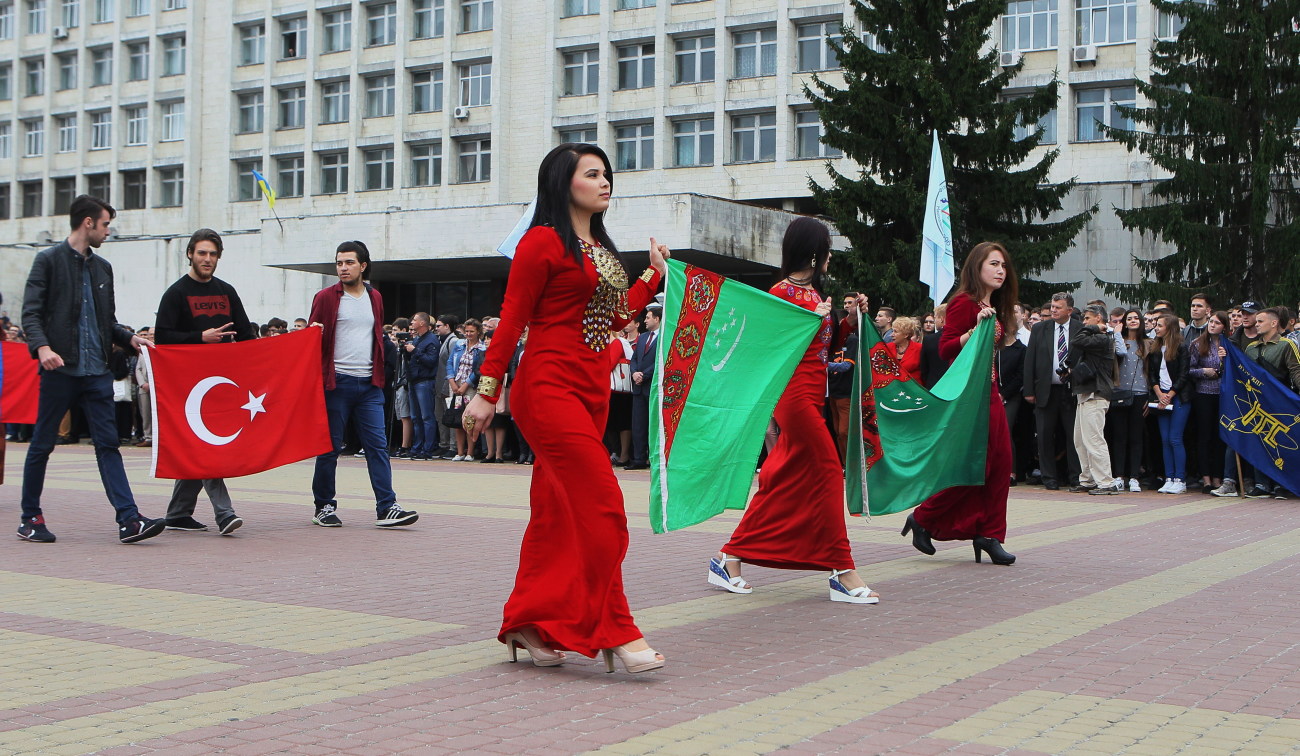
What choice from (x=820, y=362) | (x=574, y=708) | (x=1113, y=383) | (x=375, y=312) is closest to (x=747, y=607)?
(x=820, y=362)

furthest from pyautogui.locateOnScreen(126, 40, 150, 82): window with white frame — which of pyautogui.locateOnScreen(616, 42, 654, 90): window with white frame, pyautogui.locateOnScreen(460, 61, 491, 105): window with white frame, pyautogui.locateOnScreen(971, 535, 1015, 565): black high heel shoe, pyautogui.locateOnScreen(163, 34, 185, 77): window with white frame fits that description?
pyautogui.locateOnScreen(971, 535, 1015, 565): black high heel shoe

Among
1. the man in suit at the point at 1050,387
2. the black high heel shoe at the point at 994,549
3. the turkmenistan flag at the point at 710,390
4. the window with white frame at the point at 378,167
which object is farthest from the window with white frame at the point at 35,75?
the turkmenistan flag at the point at 710,390

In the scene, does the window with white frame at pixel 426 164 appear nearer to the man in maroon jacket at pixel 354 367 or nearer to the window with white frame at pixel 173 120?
the window with white frame at pixel 173 120

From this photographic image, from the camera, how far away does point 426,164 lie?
55.4m

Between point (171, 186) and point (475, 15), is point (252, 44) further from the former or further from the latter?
point (475, 15)

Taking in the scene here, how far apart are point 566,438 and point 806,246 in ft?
7.82

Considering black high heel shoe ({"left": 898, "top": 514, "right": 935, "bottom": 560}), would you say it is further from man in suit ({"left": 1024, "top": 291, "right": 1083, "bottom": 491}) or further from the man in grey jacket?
man in suit ({"left": 1024, "top": 291, "right": 1083, "bottom": 491})

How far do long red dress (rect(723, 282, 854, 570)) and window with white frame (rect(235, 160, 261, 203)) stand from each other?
55375 millimetres

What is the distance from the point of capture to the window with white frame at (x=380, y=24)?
5628cm

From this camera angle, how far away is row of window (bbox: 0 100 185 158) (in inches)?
2440

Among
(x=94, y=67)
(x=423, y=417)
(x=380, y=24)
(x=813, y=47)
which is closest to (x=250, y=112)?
(x=380, y=24)

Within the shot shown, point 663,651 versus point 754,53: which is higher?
point 754,53

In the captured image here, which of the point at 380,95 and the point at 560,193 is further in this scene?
the point at 380,95

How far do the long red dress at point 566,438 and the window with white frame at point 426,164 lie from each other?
50004mm
